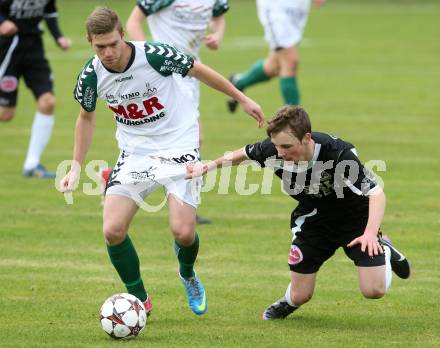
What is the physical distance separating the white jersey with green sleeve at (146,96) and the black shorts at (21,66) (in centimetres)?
501

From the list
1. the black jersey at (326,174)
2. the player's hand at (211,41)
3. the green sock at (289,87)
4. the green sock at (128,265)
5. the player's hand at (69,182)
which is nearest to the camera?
the black jersey at (326,174)

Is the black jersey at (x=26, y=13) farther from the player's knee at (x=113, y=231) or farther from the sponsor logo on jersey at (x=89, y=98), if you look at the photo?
the player's knee at (x=113, y=231)

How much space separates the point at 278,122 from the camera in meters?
6.26

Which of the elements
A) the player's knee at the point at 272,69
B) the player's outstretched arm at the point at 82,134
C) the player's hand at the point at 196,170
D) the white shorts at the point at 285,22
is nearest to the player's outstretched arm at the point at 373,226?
the player's hand at the point at 196,170

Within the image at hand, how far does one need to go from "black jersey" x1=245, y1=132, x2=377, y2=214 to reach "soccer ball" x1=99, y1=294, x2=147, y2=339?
114 centimetres

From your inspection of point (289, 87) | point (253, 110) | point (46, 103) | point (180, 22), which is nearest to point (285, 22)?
point (289, 87)

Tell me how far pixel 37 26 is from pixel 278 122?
636 centimetres

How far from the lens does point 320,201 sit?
6.73m

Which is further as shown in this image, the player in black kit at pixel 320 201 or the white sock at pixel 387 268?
the white sock at pixel 387 268

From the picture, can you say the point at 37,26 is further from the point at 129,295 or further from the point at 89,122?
the point at 129,295

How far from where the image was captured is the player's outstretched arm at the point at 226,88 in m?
6.88

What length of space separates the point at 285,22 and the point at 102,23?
23.8 feet

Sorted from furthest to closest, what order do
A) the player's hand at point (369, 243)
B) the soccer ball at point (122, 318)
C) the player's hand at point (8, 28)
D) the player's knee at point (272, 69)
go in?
the player's knee at point (272, 69) < the player's hand at point (8, 28) < the soccer ball at point (122, 318) < the player's hand at point (369, 243)

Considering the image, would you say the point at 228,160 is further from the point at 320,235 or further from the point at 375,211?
the point at 375,211
